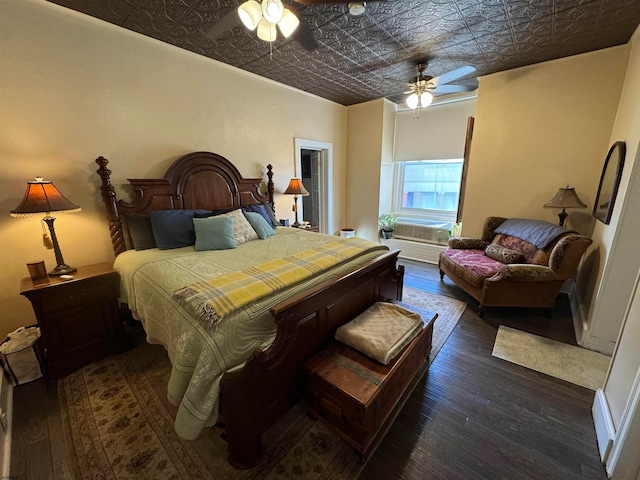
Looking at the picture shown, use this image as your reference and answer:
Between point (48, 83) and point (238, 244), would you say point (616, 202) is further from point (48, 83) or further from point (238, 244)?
point (48, 83)

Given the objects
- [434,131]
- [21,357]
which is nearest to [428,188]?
[434,131]

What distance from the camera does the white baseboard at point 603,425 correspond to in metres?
1.33

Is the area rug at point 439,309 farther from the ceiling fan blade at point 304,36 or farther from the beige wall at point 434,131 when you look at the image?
the ceiling fan blade at point 304,36

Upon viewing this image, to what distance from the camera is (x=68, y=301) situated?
1.91 m

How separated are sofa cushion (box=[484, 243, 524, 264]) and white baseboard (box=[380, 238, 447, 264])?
3.31 feet

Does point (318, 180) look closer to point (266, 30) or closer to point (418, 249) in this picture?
point (418, 249)

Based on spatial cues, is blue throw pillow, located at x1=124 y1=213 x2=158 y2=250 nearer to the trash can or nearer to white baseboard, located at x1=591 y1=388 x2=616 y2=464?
the trash can

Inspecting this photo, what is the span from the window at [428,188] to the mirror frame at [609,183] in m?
1.63

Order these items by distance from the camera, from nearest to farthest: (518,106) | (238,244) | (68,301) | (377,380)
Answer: (377,380)
(68,301)
(238,244)
(518,106)

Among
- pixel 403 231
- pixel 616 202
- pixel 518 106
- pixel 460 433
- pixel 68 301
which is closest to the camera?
pixel 460 433

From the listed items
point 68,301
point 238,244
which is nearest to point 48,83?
point 68,301

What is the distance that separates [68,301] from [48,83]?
5.57 ft

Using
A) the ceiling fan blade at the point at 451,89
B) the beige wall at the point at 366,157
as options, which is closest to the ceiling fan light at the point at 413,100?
the ceiling fan blade at the point at 451,89

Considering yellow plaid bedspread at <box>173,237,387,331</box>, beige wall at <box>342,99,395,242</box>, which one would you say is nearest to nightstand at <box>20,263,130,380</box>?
yellow plaid bedspread at <box>173,237,387,331</box>
